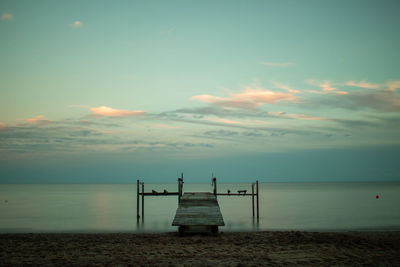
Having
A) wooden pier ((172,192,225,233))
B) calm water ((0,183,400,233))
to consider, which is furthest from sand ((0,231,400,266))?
calm water ((0,183,400,233))

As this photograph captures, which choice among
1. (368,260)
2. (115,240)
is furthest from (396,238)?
(115,240)

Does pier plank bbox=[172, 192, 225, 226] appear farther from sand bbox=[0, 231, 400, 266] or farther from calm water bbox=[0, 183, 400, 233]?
calm water bbox=[0, 183, 400, 233]

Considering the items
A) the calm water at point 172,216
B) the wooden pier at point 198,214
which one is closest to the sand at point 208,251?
the wooden pier at point 198,214

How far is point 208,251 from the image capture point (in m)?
13.1

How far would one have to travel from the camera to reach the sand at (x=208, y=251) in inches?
448

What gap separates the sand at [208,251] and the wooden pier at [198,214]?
77cm

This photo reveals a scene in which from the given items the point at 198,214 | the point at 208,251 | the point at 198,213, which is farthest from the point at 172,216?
the point at 208,251

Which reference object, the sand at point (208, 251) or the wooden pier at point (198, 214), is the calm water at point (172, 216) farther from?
the sand at point (208, 251)

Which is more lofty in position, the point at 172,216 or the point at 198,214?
the point at 198,214

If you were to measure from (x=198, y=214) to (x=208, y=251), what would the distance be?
5518 mm

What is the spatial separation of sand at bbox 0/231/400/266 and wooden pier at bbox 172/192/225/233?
766 mm

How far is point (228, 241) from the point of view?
1566 centimetres

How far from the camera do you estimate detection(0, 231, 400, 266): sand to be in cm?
1139

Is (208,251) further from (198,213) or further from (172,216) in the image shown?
(172,216)
